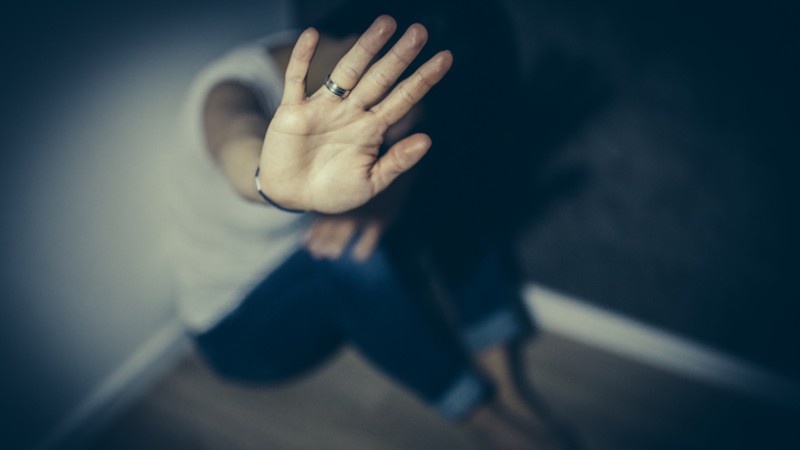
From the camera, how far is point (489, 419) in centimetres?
116

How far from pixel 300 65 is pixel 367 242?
521 millimetres

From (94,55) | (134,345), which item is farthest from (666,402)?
(94,55)

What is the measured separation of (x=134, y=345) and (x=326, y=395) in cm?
54

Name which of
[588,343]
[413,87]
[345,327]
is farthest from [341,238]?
[588,343]

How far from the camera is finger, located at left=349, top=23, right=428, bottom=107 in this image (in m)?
0.53

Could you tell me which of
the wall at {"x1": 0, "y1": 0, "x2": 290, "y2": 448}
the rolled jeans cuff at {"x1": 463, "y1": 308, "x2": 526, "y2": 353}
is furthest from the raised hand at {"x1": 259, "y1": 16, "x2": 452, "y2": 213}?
the rolled jeans cuff at {"x1": 463, "y1": 308, "x2": 526, "y2": 353}

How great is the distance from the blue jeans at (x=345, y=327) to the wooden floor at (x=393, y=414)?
0.45ft

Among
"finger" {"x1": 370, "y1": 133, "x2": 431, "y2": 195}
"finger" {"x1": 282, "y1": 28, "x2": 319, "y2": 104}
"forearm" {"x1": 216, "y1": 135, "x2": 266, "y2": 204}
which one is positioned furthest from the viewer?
"forearm" {"x1": 216, "y1": 135, "x2": 266, "y2": 204}

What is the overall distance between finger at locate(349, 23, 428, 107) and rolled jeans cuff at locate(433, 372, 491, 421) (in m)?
0.77

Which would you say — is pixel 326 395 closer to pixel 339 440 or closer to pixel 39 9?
pixel 339 440

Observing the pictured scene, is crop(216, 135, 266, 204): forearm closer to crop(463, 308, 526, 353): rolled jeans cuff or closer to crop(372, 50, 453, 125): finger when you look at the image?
crop(372, 50, 453, 125): finger

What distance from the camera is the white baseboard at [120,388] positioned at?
3.77 feet

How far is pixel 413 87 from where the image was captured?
57 centimetres

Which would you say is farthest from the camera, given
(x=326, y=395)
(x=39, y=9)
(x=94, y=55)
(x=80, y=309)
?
(x=326, y=395)
